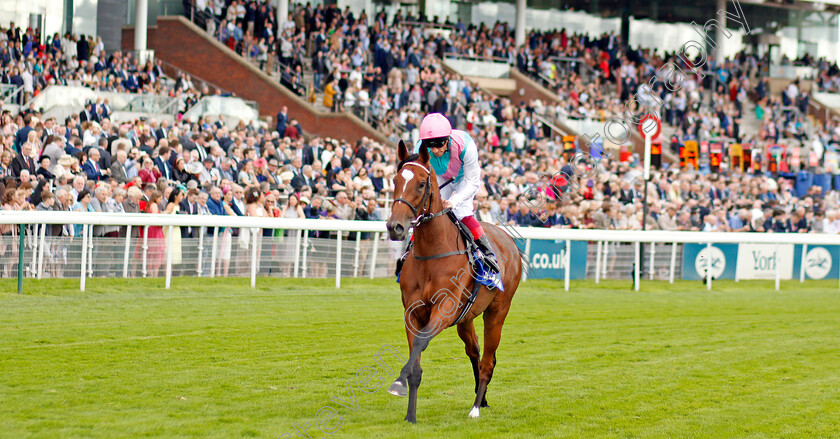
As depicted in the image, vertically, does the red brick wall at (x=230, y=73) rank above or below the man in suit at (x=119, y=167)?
above

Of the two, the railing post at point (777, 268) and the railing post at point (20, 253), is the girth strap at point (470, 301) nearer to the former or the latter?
the railing post at point (20, 253)

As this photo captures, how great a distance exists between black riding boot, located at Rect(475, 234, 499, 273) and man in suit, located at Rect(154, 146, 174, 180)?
31.1ft

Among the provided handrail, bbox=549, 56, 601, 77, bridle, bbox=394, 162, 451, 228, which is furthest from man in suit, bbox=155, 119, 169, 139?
handrail, bbox=549, 56, 601, 77

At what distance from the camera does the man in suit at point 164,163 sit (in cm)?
1570

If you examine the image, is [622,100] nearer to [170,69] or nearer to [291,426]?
[170,69]

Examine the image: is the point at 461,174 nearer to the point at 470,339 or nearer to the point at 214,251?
the point at 470,339

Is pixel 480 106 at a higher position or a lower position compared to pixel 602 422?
higher

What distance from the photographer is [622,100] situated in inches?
1330

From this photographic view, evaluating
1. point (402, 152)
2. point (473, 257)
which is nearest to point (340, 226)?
point (473, 257)

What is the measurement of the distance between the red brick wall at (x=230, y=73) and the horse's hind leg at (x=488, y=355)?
1750 centimetres

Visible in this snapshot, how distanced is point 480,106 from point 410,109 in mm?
2412

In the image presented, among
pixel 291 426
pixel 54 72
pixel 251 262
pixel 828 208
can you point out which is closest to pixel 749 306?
pixel 251 262

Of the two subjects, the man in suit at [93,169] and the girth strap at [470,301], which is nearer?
the girth strap at [470,301]

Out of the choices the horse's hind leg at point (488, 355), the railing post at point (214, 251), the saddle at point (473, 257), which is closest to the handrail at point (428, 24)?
the railing post at point (214, 251)
